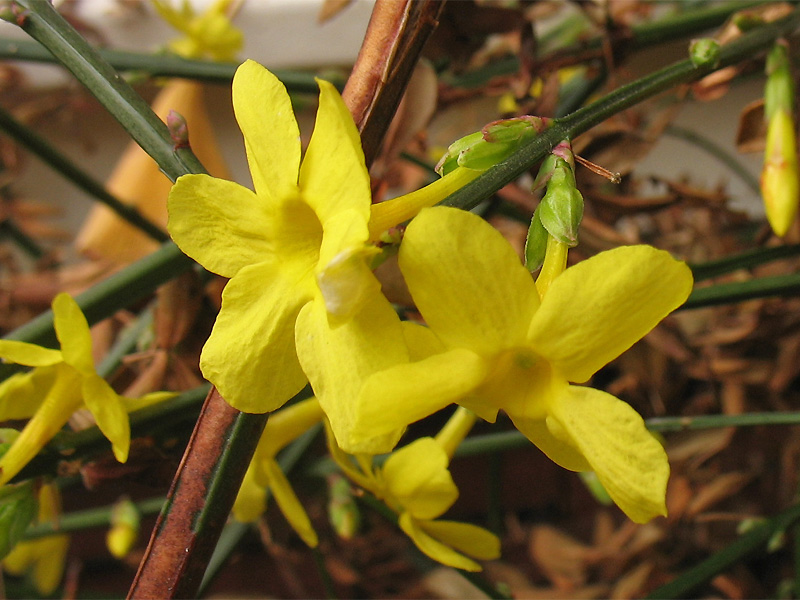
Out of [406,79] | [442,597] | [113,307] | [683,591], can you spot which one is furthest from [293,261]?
[442,597]

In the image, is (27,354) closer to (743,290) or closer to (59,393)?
(59,393)

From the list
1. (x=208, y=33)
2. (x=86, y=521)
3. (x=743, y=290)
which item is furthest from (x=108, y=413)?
(x=208, y=33)

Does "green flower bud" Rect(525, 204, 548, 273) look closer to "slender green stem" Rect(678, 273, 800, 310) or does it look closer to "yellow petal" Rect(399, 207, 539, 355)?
"yellow petal" Rect(399, 207, 539, 355)

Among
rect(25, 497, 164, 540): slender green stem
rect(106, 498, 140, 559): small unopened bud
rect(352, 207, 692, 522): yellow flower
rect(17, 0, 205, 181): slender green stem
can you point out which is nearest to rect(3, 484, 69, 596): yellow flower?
rect(25, 497, 164, 540): slender green stem

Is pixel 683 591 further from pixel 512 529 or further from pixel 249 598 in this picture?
pixel 249 598

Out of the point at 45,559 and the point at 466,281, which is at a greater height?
the point at 466,281

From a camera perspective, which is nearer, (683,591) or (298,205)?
(298,205)
